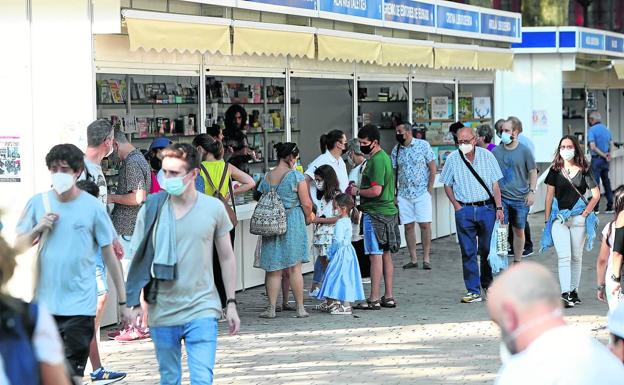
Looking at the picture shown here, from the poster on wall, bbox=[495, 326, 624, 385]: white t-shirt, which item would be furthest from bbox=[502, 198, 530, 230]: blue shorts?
bbox=[495, 326, 624, 385]: white t-shirt

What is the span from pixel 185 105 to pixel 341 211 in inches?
86.5

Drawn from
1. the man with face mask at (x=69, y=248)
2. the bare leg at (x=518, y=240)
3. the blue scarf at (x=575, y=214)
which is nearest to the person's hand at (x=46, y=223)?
the man with face mask at (x=69, y=248)

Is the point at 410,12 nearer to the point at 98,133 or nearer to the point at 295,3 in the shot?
the point at 295,3

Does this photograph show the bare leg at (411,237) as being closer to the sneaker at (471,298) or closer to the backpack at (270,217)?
the sneaker at (471,298)

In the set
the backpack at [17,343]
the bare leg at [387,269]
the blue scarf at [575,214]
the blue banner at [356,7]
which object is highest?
the blue banner at [356,7]

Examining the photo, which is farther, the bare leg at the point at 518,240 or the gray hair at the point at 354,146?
the bare leg at the point at 518,240

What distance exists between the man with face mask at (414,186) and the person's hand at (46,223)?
810cm

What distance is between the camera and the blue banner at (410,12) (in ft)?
51.4

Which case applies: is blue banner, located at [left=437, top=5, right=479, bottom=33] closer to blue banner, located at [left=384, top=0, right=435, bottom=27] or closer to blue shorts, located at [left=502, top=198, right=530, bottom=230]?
blue banner, located at [left=384, top=0, right=435, bottom=27]

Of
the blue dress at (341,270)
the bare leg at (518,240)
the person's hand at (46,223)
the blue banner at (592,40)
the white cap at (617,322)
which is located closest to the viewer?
the white cap at (617,322)

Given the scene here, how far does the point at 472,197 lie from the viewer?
11883 mm

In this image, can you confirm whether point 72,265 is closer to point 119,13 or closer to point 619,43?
point 119,13

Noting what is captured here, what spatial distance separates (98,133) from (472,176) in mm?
4508

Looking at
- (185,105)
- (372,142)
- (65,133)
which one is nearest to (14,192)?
(65,133)
